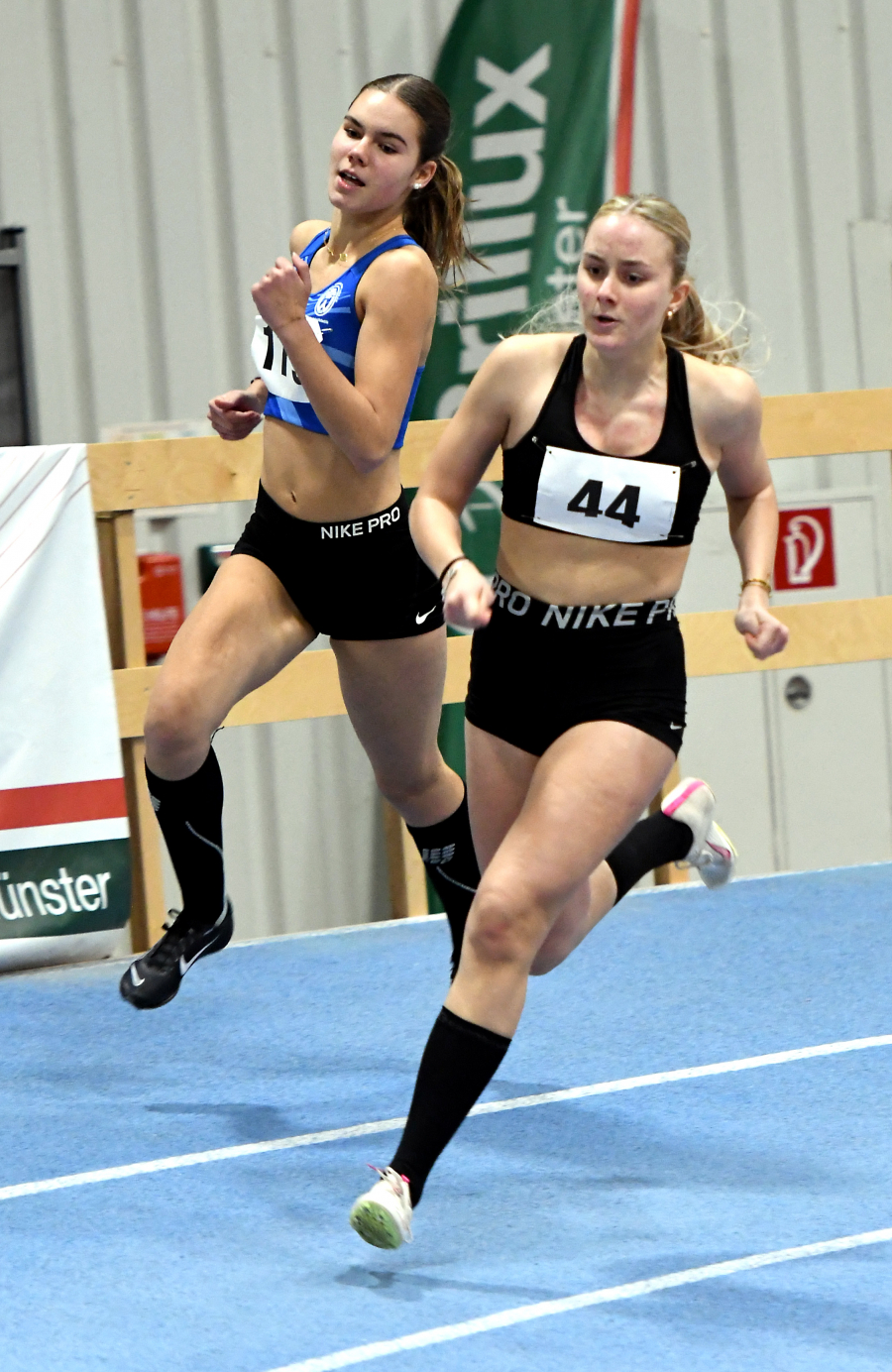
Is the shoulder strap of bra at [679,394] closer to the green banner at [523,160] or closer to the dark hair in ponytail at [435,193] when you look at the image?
the dark hair in ponytail at [435,193]

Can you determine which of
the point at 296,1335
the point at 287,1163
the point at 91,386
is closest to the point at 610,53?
the point at 91,386

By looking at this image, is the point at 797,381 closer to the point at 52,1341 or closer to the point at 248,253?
the point at 248,253

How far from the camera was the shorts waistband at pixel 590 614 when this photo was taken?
9.60 ft

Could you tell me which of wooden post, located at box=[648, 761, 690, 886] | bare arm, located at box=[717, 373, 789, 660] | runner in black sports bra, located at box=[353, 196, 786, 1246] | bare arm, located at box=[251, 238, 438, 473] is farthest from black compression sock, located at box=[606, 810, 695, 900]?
wooden post, located at box=[648, 761, 690, 886]

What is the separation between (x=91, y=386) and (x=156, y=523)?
535 mm

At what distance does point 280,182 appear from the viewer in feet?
21.3

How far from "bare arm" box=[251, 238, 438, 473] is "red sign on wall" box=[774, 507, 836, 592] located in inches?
163

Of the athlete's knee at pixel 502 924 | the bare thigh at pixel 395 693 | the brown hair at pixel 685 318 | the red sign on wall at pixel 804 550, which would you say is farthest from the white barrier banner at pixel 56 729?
the red sign on wall at pixel 804 550

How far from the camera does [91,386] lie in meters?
6.27

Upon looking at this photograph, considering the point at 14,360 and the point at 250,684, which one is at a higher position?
the point at 14,360

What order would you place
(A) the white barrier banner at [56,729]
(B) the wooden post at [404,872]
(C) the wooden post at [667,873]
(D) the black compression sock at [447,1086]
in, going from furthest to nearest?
(C) the wooden post at [667,873] → (B) the wooden post at [404,872] → (A) the white barrier banner at [56,729] → (D) the black compression sock at [447,1086]

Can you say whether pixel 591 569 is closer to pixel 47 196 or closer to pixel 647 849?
pixel 647 849

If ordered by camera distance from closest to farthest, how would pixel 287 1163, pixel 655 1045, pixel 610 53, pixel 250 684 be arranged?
pixel 287 1163 → pixel 250 684 → pixel 655 1045 → pixel 610 53

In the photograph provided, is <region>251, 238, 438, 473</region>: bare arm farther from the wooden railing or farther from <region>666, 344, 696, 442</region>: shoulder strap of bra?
the wooden railing
